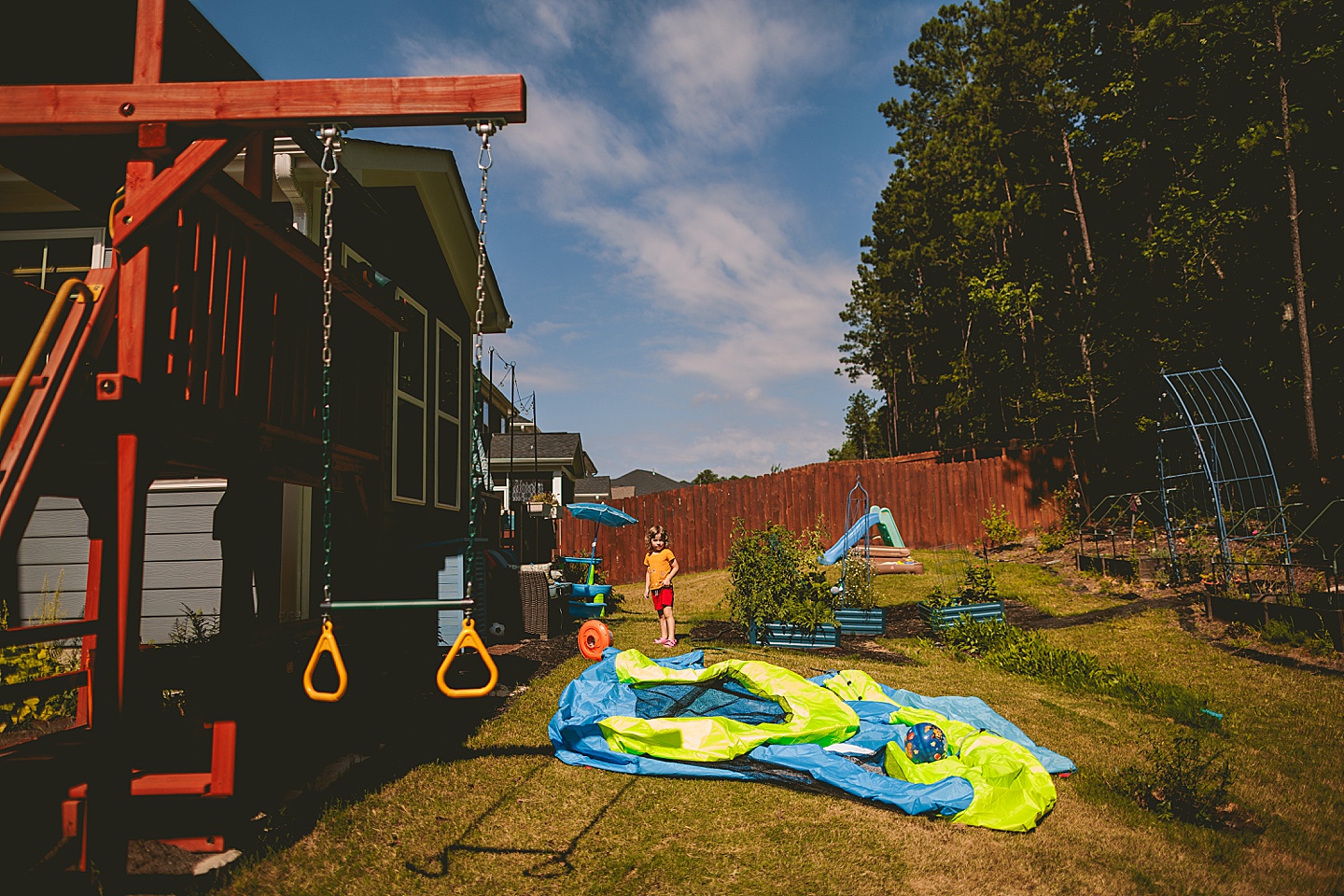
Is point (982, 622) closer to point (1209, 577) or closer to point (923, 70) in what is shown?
point (1209, 577)

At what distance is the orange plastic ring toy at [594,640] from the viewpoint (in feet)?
28.5

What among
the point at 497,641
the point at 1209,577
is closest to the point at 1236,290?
the point at 1209,577

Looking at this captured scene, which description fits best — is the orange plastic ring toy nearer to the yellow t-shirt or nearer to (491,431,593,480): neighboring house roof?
the yellow t-shirt

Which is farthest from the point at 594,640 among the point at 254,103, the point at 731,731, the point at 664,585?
the point at 254,103

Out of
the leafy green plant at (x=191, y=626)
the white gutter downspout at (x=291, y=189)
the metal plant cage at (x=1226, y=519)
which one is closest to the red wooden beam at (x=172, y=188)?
the white gutter downspout at (x=291, y=189)

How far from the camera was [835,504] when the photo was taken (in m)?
20.9

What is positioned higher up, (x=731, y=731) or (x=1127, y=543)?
(x=1127, y=543)

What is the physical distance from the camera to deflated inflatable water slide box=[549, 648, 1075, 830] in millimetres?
4660

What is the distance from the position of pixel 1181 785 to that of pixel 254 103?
687 centimetres

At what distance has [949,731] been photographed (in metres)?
5.50

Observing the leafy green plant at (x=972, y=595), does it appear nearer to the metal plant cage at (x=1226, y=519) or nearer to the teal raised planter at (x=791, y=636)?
the teal raised planter at (x=791, y=636)

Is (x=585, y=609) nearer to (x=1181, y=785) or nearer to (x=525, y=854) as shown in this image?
(x=525, y=854)

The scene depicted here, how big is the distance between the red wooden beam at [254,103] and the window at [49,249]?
4.49 meters

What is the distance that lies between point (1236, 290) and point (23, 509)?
21025 mm
